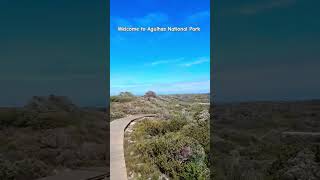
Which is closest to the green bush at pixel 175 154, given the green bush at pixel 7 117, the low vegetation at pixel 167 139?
the low vegetation at pixel 167 139

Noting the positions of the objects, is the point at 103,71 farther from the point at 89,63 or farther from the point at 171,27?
the point at 171,27

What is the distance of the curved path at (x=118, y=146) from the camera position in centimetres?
455

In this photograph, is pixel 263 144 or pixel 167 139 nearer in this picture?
pixel 167 139

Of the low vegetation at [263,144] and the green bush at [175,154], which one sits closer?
the green bush at [175,154]

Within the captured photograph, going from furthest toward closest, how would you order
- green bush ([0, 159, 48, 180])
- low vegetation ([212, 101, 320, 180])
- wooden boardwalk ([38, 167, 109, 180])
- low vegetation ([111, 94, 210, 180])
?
low vegetation ([212, 101, 320, 180]) < low vegetation ([111, 94, 210, 180]) < green bush ([0, 159, 48, 180]) < wooden boardwalk ([38, 167, 109, 180])

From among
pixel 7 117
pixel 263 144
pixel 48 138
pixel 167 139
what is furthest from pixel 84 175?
pixel 263 144

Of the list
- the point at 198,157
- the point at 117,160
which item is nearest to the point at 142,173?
the point at 117,160

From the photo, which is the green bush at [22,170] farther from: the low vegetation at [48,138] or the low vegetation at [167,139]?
the low vegetation at [167,139]

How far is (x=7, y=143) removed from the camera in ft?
19.6

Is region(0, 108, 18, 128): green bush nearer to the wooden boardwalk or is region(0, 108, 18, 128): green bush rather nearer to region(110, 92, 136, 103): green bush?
the wooden boardwalk

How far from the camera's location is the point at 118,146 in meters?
4.91

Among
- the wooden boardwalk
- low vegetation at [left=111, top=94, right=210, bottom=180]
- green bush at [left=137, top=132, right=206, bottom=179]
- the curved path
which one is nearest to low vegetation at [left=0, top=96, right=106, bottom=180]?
the wooden boardwalk

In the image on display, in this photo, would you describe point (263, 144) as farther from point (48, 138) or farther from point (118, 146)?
point (48, 138)

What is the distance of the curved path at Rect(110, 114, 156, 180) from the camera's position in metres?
4.55
